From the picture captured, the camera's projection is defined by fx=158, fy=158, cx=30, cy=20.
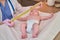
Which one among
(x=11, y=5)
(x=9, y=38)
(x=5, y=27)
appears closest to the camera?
(x=9, y=38)

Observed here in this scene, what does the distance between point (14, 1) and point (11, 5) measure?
10cm

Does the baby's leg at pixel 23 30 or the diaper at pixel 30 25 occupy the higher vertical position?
the diaper at pixel 30 25

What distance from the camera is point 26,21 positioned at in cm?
121

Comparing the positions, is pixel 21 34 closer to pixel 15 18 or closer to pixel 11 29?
pixel 11 29

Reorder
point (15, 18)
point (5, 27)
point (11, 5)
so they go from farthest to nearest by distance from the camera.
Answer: point (11, 5), point (15, 18), point (5, 27)

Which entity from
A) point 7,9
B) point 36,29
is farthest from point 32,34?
point 7,9

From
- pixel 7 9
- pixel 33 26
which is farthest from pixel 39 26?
pixel 7 9

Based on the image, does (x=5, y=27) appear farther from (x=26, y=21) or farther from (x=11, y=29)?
(x=26, y=21)

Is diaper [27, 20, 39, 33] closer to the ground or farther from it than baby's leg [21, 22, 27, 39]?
farther from it

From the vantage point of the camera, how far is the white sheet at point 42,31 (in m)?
1.00

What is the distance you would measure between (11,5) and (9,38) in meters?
0.40

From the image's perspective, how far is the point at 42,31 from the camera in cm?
107

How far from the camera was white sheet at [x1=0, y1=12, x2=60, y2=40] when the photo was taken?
1.00 metres

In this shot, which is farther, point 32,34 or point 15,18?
point 15,18
